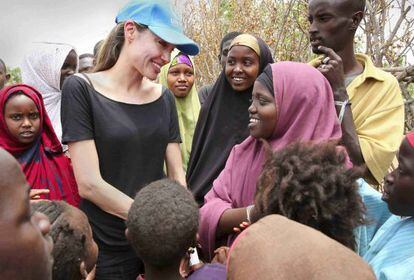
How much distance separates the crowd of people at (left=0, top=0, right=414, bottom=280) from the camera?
2.15 metres

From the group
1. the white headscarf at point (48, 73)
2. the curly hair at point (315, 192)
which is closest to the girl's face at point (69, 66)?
the white headscarf at point (48, 73)

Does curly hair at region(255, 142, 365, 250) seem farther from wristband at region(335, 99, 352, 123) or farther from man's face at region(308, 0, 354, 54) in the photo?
man's face at region(308, 0, 354, 54)

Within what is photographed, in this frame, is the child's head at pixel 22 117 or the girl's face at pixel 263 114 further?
the child's head at pixel 22 117

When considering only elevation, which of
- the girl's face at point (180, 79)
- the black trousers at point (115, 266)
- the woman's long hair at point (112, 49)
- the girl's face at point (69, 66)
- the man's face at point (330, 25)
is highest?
the man's face at point (330, 25)

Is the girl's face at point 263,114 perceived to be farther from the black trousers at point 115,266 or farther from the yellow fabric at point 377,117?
the black trousers at point 115,266

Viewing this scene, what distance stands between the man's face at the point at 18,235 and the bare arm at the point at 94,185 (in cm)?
152

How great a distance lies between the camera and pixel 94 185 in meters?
2.87

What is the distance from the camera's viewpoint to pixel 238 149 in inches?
113

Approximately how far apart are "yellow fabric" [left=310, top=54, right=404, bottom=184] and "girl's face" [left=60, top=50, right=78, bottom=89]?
2184mm

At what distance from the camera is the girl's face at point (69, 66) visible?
4379mm

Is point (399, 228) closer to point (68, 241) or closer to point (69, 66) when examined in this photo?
point (68, 241)

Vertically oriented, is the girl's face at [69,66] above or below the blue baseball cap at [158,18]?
below

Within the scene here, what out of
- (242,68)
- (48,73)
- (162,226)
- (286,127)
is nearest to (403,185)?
(286,127)

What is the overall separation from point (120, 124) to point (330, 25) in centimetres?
120
